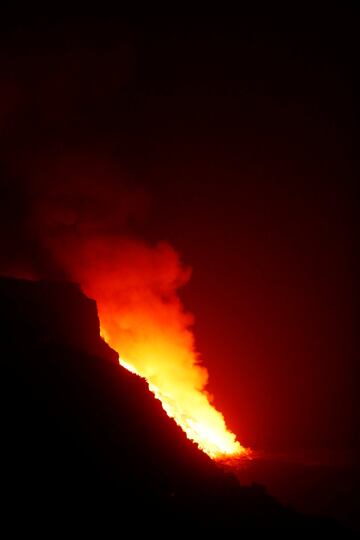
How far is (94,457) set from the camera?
1959 cm

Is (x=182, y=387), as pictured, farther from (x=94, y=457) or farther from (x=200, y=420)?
(x=94, y=457)

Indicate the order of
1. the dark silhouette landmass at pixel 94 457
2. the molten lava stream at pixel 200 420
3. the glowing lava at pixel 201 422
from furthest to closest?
the molten lava stream at pixel 200 420, the glowing lava at pixel 201 422, the dark silhouette landmass at pixel 94 457

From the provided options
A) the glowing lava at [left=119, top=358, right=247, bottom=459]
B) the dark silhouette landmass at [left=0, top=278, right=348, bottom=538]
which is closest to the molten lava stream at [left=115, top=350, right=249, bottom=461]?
the glowing lava at [left=119, top=358, right=247, bottom=459]

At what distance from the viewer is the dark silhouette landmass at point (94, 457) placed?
1750cm

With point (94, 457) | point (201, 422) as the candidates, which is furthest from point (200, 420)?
point (94, 457)

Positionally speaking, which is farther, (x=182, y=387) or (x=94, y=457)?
(x=182, y=387)

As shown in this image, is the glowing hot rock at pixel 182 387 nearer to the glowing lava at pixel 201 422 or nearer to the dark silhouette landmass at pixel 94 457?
the glowing lava at pixel 201 422

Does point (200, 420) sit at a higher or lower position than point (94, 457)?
higher

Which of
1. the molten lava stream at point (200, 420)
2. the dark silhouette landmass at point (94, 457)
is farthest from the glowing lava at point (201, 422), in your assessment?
the dark silhouette landmass at point (94, 457)

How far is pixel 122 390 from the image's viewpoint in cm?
2411

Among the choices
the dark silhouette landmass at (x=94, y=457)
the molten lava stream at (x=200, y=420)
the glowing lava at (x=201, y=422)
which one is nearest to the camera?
the dark silhouette landmass at (x=94, y=457)

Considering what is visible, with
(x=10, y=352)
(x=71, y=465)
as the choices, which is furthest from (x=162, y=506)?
(x=10, y=352)

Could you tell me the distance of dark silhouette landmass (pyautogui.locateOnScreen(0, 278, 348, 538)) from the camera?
57.4 ft

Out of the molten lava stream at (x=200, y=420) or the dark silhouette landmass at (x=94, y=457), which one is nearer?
the dark silhouette landmass at (x=94, y=457)
